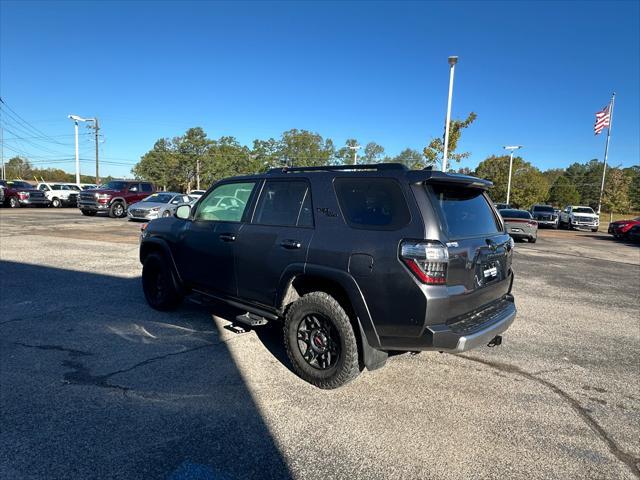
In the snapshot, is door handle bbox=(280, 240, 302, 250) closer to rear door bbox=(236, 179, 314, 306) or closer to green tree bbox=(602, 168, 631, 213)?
rear door bbox=(236, 179, 314, 306)

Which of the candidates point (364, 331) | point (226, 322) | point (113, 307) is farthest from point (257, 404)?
point (113, 307)

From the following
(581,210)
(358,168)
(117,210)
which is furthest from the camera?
(581,210)

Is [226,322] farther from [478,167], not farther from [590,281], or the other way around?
[478,167]

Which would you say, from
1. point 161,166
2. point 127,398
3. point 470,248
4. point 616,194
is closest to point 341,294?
point 470,248

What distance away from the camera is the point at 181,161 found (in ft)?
228

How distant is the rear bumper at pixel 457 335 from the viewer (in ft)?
9.77

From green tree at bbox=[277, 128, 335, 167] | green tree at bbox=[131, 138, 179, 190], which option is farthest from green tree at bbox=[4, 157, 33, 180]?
green tree at bbox=[277, 128, 335, 167]

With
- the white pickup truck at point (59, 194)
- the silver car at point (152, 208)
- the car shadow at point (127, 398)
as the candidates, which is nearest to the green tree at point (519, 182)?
the silver car at point (152, 208)

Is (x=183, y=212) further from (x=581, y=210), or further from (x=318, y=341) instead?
(x=581, y=210)

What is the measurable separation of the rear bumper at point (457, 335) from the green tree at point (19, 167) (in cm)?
12332

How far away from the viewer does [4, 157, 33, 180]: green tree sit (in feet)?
335

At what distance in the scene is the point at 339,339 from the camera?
3377 mm

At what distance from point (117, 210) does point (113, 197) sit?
0.74 metres

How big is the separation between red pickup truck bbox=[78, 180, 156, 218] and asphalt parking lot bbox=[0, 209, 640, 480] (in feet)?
57.9
